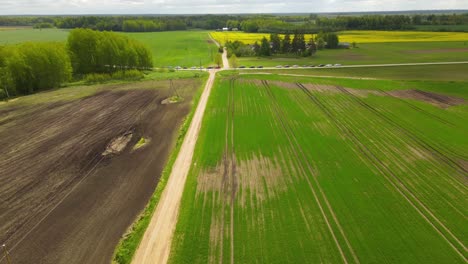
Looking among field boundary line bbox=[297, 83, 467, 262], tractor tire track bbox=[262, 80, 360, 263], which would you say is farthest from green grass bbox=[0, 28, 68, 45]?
field boundary line bbox=[297, 83, 467, 262]

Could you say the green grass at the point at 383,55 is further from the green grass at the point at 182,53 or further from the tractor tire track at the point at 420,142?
the tractor tire track at the point at 420,142

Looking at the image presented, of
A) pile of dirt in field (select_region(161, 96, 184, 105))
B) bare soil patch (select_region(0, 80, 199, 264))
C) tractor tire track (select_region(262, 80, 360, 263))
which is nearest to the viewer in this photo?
tractor tire track (select_region(262, 80, 360, 263))

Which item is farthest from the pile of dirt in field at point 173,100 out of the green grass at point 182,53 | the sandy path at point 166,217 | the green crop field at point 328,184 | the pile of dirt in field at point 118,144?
the green grass at point 182,53

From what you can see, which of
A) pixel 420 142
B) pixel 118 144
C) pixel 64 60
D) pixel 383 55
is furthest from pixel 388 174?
pixel 383 55

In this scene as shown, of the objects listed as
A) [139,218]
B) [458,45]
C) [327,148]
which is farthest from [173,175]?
[458,45]

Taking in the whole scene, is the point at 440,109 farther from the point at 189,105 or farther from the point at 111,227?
the point at 111,227

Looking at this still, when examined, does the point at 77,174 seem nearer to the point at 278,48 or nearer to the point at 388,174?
the point at 388,174

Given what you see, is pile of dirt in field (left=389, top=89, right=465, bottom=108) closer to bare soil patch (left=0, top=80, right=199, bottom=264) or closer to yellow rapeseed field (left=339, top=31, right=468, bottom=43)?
bare soil patch (left=0, top=80, right=199, bottom=264)
